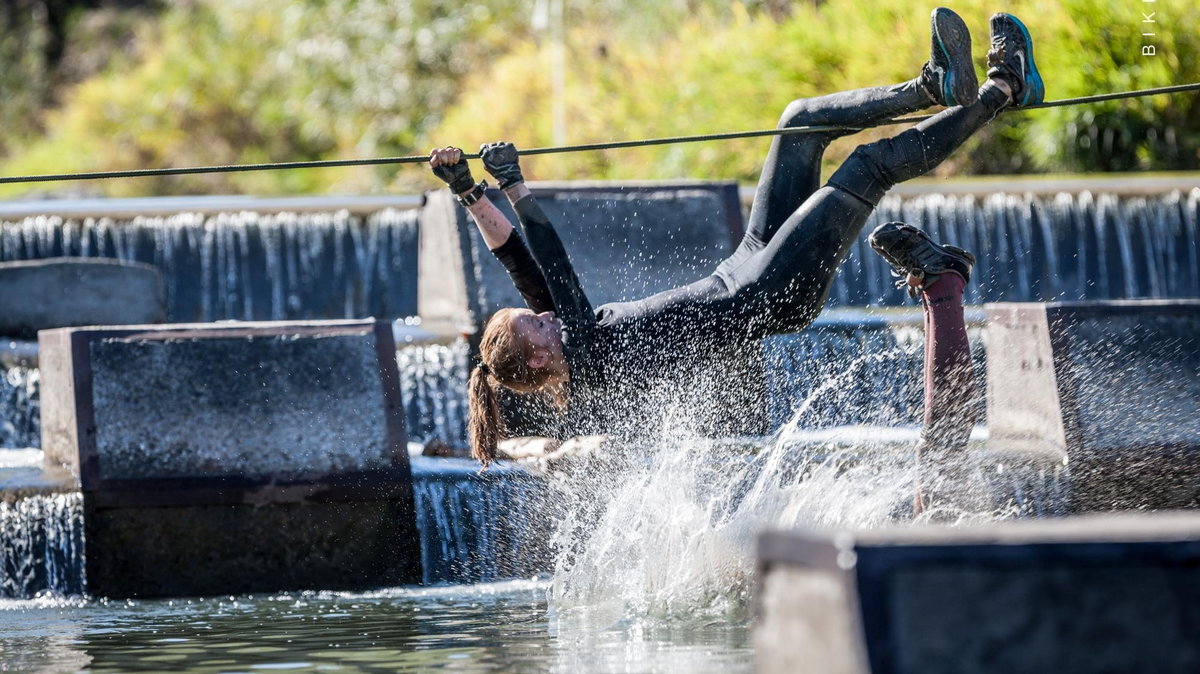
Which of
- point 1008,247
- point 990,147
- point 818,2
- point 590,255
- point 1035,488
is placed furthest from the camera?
point 818,2

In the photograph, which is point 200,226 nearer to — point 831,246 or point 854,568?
point 831,246

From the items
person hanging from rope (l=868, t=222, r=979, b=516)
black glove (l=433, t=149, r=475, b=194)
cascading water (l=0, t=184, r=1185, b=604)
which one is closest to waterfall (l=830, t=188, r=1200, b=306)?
cascading water (l=0, t=184, r=1185, b=604)

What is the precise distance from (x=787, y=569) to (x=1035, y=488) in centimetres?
452

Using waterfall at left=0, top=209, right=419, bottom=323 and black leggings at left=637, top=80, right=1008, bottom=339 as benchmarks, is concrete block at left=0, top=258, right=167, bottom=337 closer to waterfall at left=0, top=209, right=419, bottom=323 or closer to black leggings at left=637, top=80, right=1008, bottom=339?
waterfall at left=0, top=209, right=419, bottom=323

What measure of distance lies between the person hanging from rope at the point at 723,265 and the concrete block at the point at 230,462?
1183 mm

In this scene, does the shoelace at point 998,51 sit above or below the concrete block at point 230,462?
above

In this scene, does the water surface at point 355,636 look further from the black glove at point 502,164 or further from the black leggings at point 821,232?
the black glove at point 502,164

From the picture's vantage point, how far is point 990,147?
15.8 meters

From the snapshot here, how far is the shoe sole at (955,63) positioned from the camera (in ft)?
20.1

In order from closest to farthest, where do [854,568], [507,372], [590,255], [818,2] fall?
[854,568], [507,372], [590,255], [818,2]

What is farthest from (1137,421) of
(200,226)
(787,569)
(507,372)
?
(200,226)

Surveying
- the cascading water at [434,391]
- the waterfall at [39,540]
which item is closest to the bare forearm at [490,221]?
the waterfall at [39,540]

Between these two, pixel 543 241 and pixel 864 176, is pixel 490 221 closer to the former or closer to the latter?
pixel 543 241

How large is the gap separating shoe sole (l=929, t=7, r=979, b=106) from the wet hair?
5.85 ft
